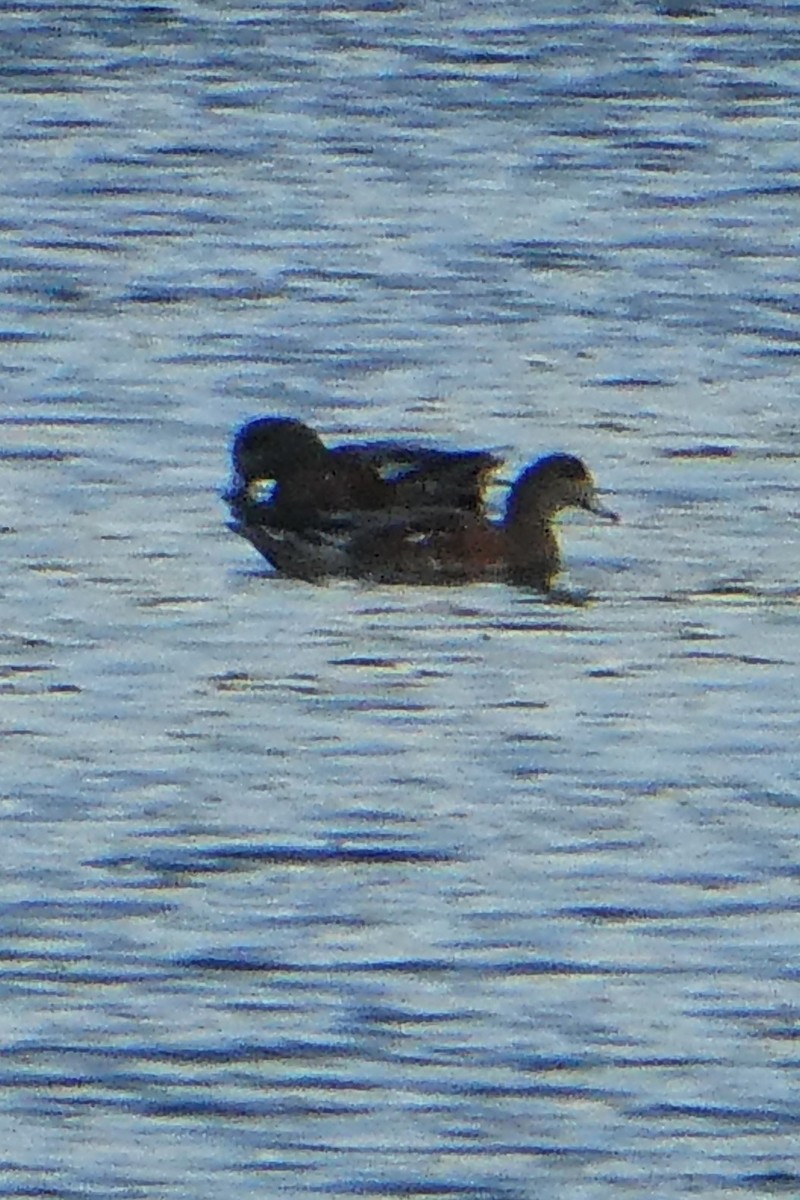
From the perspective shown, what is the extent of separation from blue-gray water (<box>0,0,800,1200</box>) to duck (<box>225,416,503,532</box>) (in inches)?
7.8

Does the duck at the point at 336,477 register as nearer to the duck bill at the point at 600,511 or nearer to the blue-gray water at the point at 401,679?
the blue-gray water at the point at 401,679

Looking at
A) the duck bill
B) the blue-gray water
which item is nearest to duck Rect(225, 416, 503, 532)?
the blue-gray water

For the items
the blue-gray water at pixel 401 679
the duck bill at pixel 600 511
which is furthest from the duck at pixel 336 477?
the duck bill at pixel 600 511

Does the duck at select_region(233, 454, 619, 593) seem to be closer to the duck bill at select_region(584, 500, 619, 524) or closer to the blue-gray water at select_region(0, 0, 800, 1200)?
the duck bill at select_region(584, 500, 619, 524)

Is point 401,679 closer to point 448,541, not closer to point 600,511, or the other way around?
point 448,541

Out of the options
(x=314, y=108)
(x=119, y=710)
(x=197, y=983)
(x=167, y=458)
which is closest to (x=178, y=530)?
(x=167, y=458)

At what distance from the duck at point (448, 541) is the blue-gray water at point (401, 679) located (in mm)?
149

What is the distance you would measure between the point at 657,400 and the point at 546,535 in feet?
6.39

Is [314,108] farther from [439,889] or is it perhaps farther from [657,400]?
[439,889]

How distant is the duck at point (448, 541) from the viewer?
40.9 feet

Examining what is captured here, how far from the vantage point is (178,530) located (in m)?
12.8

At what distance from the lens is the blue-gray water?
316 inches

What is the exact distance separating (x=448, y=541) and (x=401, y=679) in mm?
1541

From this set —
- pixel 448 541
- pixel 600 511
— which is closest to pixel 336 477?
pixel 448 541
